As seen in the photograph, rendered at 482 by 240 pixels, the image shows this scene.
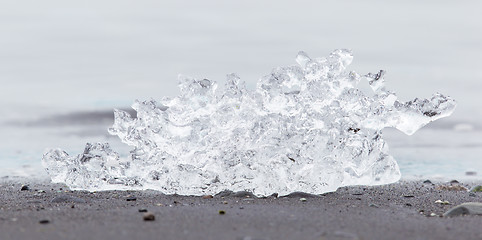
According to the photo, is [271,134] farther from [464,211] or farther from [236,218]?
[464,211]

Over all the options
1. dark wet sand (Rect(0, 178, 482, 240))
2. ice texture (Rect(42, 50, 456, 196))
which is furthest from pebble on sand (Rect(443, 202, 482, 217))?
ice texture (Rect(42, 50, 456, 196))

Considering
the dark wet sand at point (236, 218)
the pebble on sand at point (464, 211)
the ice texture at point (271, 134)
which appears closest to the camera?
the dark wet sand at point (236, 218)

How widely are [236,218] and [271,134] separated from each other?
217cm

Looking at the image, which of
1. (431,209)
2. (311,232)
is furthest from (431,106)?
(311,232)

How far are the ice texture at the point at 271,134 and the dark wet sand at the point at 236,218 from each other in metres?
0.32

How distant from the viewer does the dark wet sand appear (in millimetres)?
4574

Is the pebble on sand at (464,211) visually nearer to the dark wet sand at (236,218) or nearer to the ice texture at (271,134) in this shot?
the dark wet sand at (236,218)

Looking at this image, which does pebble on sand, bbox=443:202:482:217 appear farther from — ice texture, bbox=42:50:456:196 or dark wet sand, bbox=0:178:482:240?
ice texture, bbox=42:50:456:196

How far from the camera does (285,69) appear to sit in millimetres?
7566

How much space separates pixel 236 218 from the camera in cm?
528

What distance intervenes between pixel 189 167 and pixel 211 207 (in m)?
1.38

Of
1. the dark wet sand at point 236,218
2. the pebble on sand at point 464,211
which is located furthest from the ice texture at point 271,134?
the pebble on sand at point 464,211

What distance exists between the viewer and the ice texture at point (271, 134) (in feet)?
24.1

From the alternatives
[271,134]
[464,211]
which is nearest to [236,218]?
[271,134]
